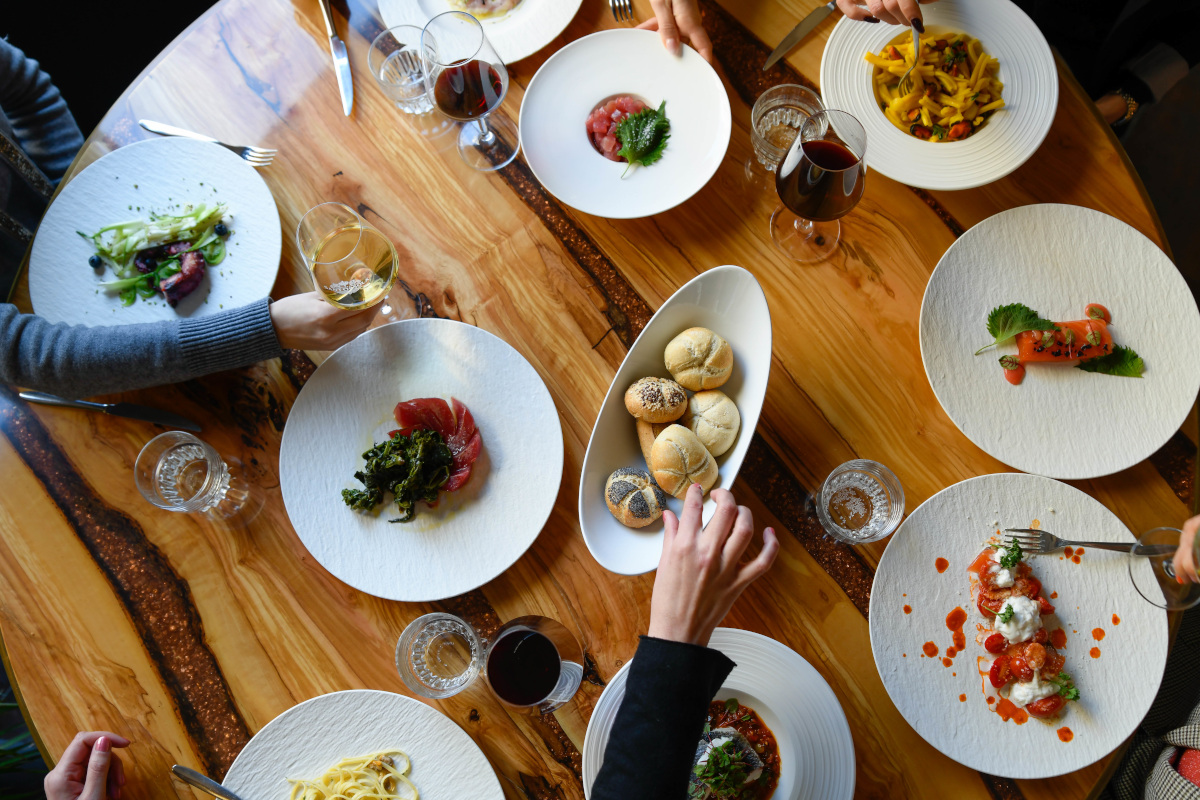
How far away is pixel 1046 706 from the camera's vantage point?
1406 mm

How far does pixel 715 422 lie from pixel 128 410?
142 centimetres

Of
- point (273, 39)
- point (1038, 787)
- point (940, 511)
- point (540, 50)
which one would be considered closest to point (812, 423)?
point (940, 511)

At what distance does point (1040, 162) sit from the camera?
5.65 ft

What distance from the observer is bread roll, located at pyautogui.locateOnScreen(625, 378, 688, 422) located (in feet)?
4.84

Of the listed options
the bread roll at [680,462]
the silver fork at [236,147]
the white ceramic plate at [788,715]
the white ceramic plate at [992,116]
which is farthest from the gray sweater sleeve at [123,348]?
the white ceramic plate at [992,116]

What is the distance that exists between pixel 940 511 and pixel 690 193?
37.0 inches

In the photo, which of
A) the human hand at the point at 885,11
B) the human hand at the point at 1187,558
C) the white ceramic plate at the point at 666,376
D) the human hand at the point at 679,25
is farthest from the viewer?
the human hand at the point at 679,25

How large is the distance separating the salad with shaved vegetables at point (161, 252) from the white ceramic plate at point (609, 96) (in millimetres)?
821

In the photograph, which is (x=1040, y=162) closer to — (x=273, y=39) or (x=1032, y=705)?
(x=1032, y=705)

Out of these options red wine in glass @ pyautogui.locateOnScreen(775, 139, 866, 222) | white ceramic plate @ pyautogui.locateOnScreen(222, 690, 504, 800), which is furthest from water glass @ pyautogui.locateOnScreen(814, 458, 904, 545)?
white ceramic plate @ pyautogui.locateOnScreen(222, 690, 504, 800)

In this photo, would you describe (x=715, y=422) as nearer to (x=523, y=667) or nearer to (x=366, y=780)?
(x=523, y=667)

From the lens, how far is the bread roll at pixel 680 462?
143 centimetres

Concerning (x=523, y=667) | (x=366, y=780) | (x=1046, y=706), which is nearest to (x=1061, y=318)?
(x=1046, y=706)

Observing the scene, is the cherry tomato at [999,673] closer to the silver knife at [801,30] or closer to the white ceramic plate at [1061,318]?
the white ceramic plate at [1061,318]
